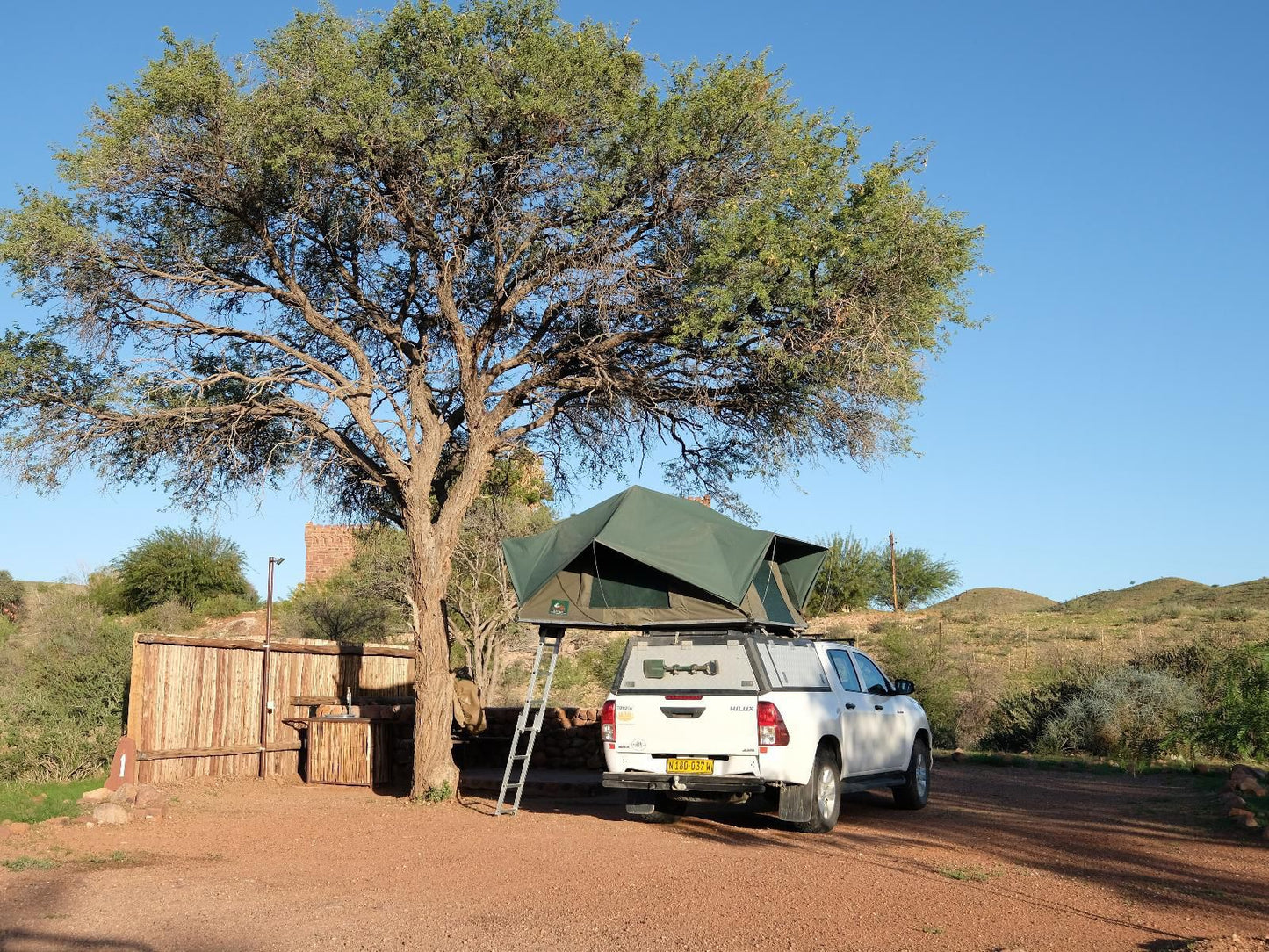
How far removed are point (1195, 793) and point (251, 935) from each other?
37.0 feet

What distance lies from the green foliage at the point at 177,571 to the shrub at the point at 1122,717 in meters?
32.1

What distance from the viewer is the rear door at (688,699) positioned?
1091cm

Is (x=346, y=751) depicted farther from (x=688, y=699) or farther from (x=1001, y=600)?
(x=1001, y=600)

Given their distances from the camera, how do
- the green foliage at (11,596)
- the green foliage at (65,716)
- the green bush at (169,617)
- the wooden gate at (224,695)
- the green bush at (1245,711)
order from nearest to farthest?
1. the green bush at (1245,711)
2. the wooden gate at (224,695)
3. the green foliage at (65,716)
4. the green bush at (169,617)
5. the green foliage at (11,596)

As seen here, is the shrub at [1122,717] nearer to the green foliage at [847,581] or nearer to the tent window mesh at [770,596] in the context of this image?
the tent window mesh at [770,596]

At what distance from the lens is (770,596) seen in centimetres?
1391

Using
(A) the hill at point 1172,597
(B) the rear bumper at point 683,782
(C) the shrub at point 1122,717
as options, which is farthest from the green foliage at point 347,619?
(A) the hill at point 1172,597

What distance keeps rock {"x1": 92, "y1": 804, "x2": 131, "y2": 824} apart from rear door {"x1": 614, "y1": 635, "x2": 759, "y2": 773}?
4.90 metres

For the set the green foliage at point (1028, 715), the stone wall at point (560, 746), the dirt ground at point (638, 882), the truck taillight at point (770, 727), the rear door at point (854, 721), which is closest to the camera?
the dirt ground at point (638, 882)

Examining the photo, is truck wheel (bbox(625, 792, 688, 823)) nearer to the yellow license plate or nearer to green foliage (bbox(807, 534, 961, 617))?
the yellow license plate

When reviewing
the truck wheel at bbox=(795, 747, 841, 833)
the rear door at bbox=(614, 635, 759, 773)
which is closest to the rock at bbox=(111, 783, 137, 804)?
the rear door at bbox=(614, 635, 759, 773)

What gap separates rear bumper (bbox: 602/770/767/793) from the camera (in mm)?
10820

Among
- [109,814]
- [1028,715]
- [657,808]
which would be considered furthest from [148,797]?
[1028,715]

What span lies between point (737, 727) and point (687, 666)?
0.85 m
